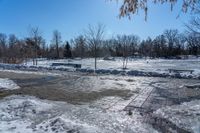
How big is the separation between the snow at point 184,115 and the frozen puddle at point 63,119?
93 cm

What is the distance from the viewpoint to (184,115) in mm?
7863

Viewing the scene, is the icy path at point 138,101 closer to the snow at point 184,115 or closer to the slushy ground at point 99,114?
the slushy ground at point 99,114

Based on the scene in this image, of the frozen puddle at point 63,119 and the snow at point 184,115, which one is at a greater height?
the frozen puddle at point 63,119

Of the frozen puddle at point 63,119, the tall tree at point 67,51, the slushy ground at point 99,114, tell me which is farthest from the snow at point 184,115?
the tall tree at point 67,51

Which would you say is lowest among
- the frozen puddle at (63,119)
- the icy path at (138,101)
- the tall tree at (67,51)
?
the icy path at (138,101)

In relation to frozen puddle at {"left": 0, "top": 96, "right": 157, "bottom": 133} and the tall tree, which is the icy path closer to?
frozen puddle at {"left": 0, "top": 96, "right": 157, "bottom": 133}

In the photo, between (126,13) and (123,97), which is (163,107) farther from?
(126,13)

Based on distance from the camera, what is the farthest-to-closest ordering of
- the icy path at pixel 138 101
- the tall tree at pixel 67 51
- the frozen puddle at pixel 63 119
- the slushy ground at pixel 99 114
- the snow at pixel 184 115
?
the tall tree at pixel 67 51, the icy path at pixel 138 101, the snow at pixel 184 115, the slushy ground at pixel 99 114, the frozen puddle at pixel 63 119

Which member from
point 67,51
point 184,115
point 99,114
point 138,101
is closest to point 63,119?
point 99,114

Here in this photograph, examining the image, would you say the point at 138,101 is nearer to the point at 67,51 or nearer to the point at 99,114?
the point at 99,114

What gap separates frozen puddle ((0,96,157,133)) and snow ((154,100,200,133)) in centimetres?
93

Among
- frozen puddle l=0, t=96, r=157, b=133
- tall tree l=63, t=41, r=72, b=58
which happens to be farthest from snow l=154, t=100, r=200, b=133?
tall tree l=63, t=41, r=72, b=58

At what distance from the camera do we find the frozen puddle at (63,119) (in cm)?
622

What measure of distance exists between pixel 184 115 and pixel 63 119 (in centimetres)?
386
